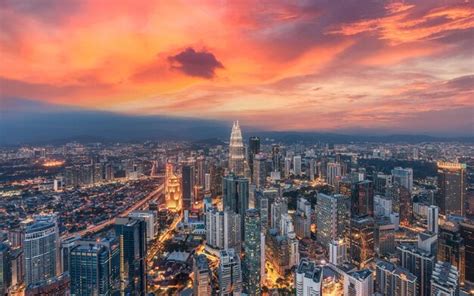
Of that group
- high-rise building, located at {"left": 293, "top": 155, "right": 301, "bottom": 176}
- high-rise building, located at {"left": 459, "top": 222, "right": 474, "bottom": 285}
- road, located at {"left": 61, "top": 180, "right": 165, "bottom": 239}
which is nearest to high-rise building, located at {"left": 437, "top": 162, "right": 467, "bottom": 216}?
high-rise building, located at {"left": 459, "top": 222, "right": 474, "bottom": 285}

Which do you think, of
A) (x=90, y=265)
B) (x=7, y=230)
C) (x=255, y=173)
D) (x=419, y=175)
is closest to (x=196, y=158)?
(x=255, y=173)

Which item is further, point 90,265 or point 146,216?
point 146,216

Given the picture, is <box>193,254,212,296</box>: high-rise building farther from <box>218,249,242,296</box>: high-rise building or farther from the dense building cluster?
<box>218,249,242,296</box>: high-rise building

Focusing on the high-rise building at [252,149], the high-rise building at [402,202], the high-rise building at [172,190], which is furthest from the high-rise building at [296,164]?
the high-rise building at [172,190]

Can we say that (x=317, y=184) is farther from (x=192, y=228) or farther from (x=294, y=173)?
(x=192, y=228)

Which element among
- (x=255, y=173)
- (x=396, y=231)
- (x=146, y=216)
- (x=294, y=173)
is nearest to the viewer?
(x=146, y=216)

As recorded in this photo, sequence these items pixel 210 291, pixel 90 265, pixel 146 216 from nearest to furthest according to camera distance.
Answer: pixel 90 265 → pixel 210 291 → pixel 146 216

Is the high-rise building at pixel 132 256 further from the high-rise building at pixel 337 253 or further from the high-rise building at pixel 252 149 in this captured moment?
the high-rise building at pixel 252 149
